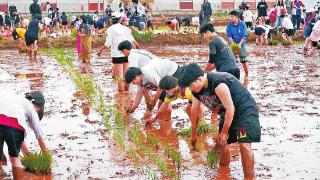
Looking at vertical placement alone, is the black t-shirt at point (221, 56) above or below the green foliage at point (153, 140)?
above

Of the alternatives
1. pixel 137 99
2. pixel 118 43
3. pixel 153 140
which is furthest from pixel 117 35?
pixel 153 140

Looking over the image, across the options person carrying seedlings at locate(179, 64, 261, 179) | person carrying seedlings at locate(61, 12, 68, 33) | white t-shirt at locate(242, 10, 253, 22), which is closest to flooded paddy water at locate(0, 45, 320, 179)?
person carrying seedlings at locate(179, 64, 261, 179)

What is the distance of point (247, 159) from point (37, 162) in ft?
7.27

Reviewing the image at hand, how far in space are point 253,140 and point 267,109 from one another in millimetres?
4335

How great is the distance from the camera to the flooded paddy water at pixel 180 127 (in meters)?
6.96

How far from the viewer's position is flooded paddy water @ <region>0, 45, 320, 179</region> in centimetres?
696

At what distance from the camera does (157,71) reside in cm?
877

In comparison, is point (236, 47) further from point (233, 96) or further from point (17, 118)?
point (17, 118)

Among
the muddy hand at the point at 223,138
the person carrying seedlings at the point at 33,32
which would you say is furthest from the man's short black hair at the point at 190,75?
the person carrying seedlings at the point at 33,32

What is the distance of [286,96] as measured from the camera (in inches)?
463

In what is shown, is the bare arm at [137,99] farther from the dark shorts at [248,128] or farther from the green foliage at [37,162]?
the dark shorts at [248,128]

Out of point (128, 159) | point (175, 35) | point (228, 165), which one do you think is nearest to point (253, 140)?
point (228, 165)

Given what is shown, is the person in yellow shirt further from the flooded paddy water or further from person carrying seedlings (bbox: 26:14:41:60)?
person carrying seedlings (bbox: 26:14:41:60)

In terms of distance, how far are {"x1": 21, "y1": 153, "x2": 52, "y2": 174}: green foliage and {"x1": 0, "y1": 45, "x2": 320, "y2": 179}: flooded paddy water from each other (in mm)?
176
